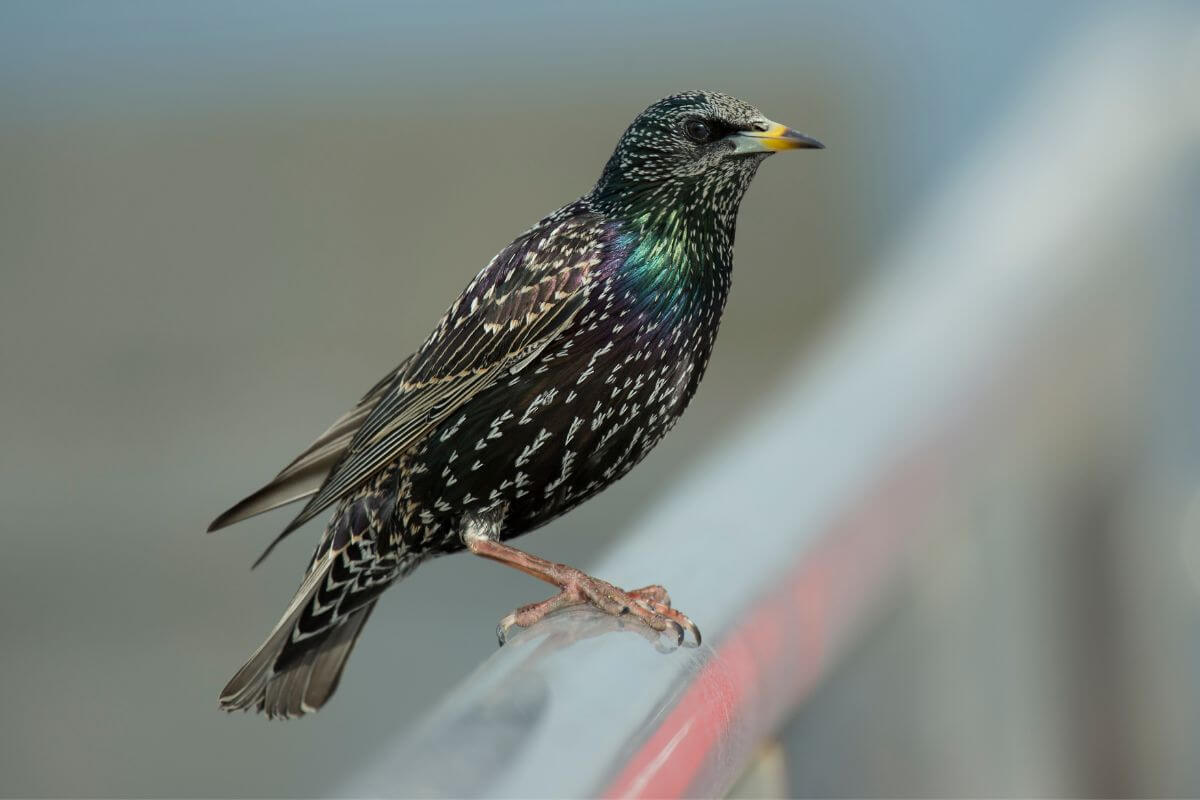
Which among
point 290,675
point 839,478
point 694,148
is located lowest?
point 290,675

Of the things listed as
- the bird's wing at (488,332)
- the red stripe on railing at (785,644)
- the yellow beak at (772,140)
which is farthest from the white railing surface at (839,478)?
the yellow beak at (772,140)

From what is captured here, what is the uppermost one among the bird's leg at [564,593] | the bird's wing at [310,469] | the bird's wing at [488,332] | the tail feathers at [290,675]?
the bird's wing at [488,332]

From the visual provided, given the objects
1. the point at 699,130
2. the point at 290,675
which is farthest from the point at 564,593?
the point at 699,130

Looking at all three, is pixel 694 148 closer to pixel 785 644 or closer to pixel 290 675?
pixel 785 644

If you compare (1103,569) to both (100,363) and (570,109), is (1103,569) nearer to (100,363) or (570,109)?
(570,109)

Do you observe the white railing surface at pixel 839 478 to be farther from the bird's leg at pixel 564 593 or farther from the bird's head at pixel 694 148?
the bird's head at pixel 694 148

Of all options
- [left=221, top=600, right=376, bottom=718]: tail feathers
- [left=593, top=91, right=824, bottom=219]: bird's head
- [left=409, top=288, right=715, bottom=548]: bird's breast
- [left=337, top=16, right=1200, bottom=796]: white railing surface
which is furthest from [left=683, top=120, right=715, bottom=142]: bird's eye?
[left=221, top=600, right=376, bottom=718]: tail feathers

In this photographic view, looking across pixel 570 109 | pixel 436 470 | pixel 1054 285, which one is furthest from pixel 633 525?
A: pixel 570 109
